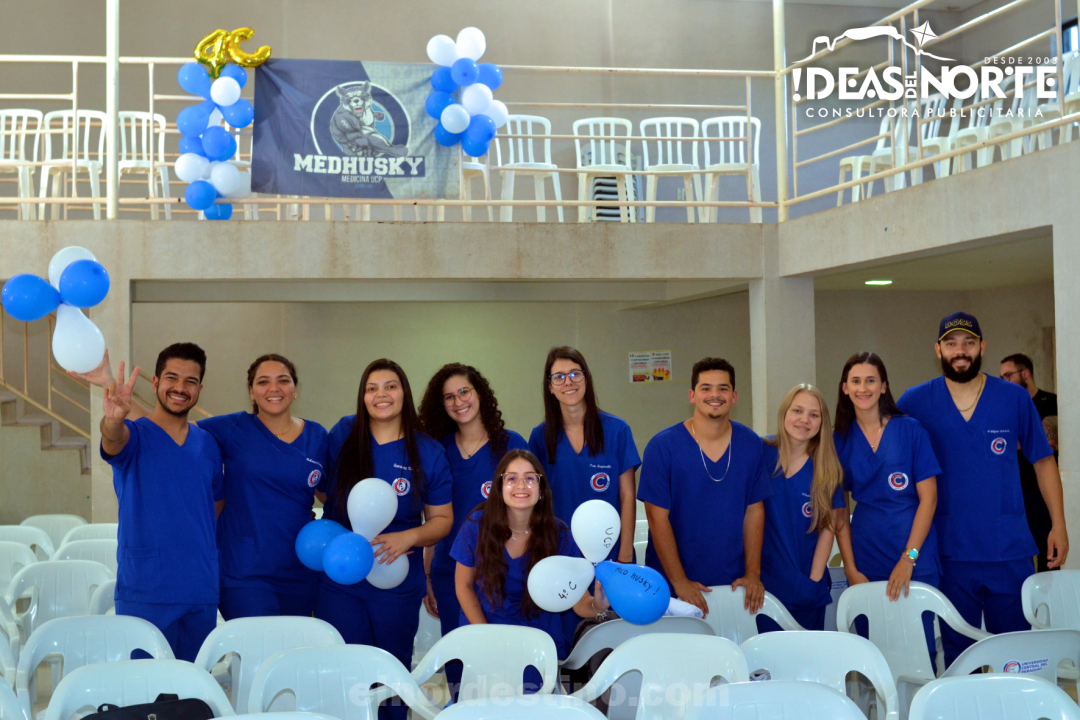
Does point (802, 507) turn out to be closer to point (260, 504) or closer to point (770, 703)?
point (770, 703)

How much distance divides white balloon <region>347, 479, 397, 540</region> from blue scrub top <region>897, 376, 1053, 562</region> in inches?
80.0

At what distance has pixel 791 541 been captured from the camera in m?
3.48

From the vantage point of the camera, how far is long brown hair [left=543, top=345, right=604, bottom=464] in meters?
3.50

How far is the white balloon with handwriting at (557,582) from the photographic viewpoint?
9.30 feet

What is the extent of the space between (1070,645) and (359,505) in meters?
2.12

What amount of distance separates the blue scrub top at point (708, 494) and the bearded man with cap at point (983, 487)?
28.8 inches

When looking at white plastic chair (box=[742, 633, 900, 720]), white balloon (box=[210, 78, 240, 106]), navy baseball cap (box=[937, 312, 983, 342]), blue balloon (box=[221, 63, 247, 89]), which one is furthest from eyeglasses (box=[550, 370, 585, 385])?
blue balloon (box=[221, 63, 247, 89])

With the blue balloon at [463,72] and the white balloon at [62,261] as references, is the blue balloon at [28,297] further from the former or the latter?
the blue balloon at [463,72]

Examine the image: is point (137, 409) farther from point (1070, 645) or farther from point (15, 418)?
point (15, 418)

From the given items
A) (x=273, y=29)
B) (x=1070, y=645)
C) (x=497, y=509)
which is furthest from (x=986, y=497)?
(x=273, y=29)

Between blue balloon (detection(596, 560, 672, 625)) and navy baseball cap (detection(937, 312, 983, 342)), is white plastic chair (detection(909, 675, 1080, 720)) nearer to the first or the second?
blue balloon (detection(596, 560, 672, 625))

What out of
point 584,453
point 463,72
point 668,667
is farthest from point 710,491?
point 463,72

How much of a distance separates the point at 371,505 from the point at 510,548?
0.46m

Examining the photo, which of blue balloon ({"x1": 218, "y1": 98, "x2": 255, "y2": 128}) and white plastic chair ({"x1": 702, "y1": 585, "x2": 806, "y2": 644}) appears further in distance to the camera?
blue balloon ({"x1": 218, "y1": 98, "x2": 255, "y2": 128})
